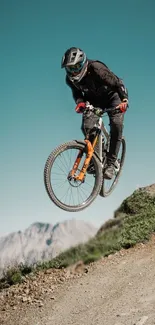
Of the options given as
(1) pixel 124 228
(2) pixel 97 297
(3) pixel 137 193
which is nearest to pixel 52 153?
(2) pixel 97 297

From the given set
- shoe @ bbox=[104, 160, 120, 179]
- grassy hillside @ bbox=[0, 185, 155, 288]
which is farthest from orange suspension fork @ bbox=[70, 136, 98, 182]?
grassy hillside @ bbox=[0, 185, 155, 288]

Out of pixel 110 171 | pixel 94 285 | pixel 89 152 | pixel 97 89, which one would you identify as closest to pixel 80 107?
pixel 97 89

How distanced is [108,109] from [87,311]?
460 centimetres

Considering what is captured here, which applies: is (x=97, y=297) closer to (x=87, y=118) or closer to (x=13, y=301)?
(x=13, y=301)

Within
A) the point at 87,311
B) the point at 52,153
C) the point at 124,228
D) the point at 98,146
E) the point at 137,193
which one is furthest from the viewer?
the point at 137,193

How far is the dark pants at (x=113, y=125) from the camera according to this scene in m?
10.9

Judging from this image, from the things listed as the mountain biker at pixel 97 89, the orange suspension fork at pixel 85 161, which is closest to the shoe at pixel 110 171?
the mountain biker at pixel 97 89

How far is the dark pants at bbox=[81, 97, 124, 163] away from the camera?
428 inches

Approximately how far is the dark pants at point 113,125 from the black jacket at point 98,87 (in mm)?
265

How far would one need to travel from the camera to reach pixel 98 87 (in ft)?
35.5

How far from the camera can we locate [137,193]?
17250 millimetres

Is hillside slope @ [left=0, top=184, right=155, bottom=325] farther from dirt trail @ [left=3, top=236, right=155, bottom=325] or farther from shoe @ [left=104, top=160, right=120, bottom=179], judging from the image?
shoe @ [left=104, top=160, right=120, bottom=179]

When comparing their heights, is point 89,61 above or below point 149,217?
above

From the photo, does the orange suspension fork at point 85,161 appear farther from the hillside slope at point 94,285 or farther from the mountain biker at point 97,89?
the hillside slope at point 94,285
